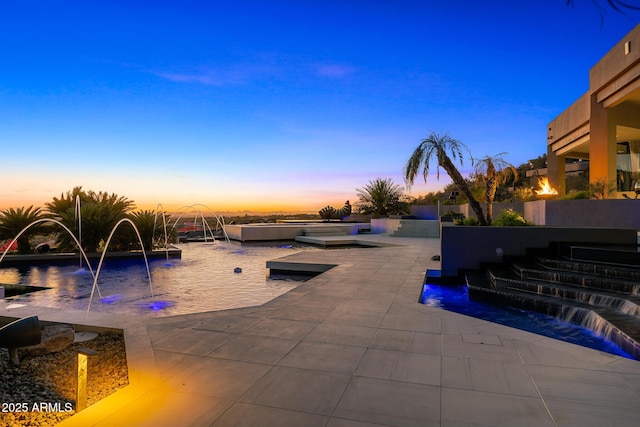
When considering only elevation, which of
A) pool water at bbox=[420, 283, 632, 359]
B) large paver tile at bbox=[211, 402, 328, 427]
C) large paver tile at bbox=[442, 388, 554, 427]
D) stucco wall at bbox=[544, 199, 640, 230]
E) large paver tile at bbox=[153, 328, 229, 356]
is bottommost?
pool water at bbox=[420, 283, 632, 359]

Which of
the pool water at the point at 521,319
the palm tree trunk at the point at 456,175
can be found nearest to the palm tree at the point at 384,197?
the palm tree trunk at the point at 456,175

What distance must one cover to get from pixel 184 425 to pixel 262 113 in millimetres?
16912

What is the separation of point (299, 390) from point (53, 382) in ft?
6.91

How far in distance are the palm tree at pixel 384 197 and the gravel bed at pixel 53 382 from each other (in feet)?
76.1

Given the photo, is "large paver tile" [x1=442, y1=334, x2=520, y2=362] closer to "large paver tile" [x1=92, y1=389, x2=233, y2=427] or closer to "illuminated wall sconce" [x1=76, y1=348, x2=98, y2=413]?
"large paver tile" [x1=92, y1=389, x2=233, y2=427]

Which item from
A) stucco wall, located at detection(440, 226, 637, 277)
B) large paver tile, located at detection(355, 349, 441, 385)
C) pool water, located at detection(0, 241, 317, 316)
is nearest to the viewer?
large paver tile, located at detection(355, 349, 441, 385)

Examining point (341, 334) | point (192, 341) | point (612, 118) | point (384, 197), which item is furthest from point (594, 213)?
point (384, 197)

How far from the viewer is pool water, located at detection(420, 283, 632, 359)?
12.7ft

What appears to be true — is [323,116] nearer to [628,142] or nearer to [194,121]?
[194,121]

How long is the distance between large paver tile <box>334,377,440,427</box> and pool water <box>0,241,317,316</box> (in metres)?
3.62

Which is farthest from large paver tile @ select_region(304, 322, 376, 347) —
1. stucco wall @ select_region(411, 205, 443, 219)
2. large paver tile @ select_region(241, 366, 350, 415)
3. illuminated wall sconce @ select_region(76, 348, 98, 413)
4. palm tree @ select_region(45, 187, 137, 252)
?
stucco wall @ select_region(411, 205, 443, 219)

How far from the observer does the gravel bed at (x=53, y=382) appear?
2408 millimetres

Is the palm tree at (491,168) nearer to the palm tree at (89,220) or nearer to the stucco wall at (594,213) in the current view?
the stucco wall at (594,213)

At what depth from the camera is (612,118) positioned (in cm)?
1312
